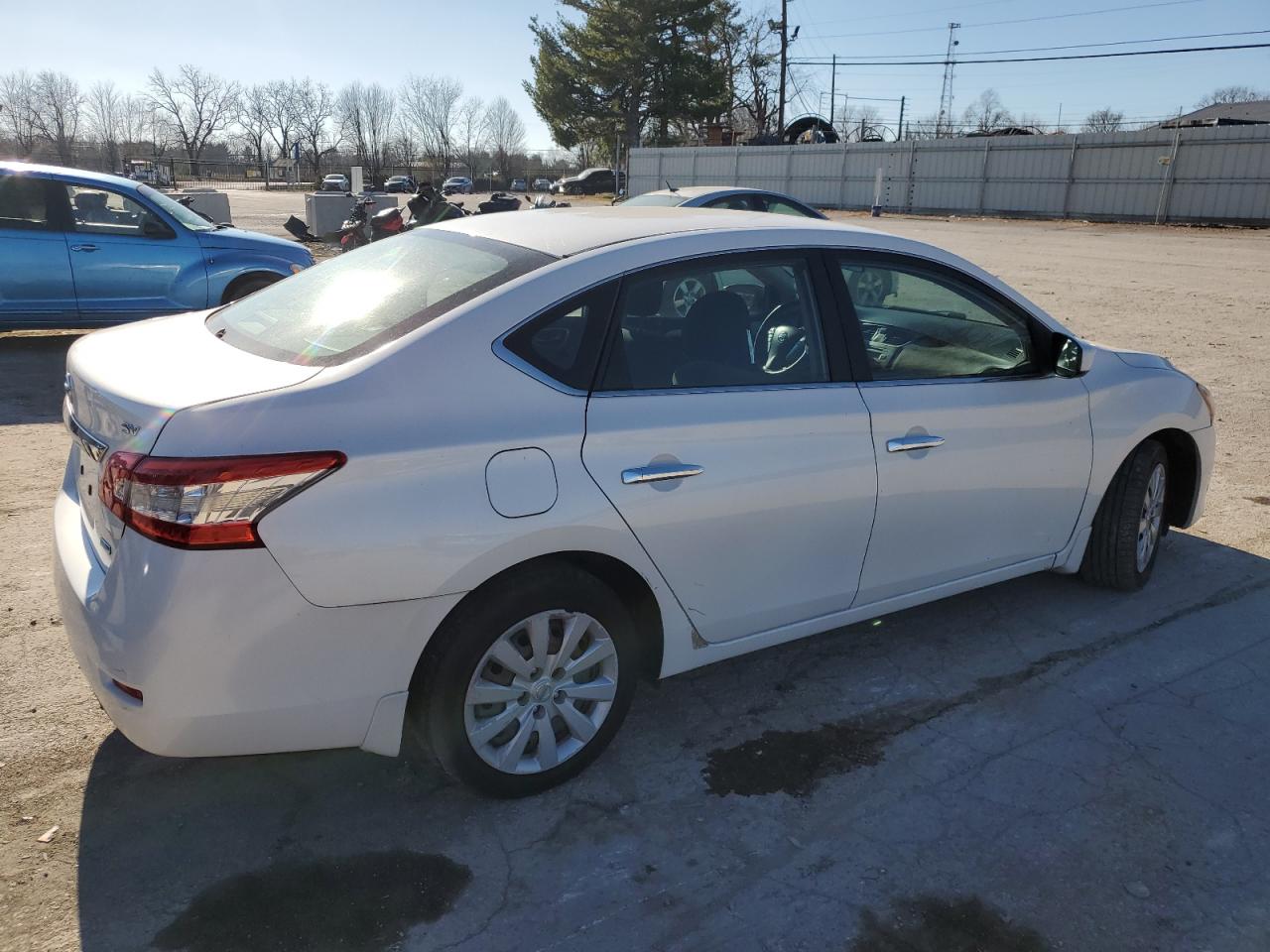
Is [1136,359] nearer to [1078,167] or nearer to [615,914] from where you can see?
[615,914]

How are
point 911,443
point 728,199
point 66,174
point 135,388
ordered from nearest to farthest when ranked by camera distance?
point 135,388
point 911,443
point 66,174
point 728,199

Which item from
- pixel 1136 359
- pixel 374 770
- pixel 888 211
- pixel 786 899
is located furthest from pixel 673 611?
pixel 888 211

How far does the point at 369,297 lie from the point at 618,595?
1.22 meters

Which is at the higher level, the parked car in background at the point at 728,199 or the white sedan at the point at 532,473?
the parked car in background at the point at 728,199

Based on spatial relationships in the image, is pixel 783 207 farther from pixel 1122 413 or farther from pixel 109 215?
pixel 1122 413

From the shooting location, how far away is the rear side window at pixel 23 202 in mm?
8406

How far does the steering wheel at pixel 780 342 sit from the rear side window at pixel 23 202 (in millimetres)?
7934

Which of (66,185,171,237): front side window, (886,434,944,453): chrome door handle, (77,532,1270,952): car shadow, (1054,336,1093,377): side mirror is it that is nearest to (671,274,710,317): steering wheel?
(886,434,944,453): chrome door handle

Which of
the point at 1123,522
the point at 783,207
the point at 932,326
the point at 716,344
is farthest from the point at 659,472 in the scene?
the point at 783,207

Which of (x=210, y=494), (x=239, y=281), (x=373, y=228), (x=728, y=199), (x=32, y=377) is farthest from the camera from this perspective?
(x=373, y=228)

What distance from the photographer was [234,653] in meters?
2.35

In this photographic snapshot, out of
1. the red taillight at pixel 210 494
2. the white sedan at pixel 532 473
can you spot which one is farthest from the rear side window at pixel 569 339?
the red taillight at pixel 210 494

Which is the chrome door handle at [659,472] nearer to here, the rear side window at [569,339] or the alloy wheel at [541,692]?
the rear side window at [569,339]

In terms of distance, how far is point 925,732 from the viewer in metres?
3.34
